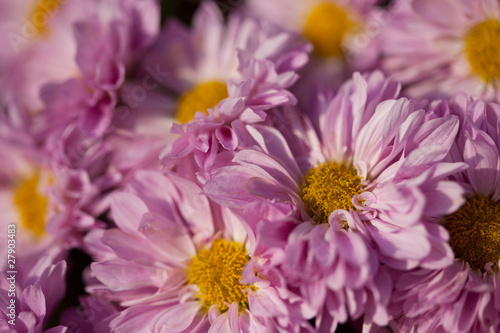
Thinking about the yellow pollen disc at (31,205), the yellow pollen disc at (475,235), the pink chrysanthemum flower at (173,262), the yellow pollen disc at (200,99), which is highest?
the yellow pollen disc at (475,235)

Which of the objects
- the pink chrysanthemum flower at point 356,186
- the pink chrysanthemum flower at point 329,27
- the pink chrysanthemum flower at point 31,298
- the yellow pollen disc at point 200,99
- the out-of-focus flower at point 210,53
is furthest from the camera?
the pink chrysanthemum flower at point 329,27

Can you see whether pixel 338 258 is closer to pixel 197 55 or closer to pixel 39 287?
pixel 39 287

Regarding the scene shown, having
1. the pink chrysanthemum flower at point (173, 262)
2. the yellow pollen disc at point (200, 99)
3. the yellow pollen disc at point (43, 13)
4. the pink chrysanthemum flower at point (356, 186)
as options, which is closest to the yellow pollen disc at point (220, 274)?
the pink chrysanthemum flower at point (173, 262)

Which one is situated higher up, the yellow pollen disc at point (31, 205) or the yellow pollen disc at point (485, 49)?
the yellow pollen disc at point (485, 49)

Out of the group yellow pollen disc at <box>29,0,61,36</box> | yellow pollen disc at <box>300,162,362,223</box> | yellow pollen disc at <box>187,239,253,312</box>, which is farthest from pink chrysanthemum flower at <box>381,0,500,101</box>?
yellow pollen disc at <box>29,0,61,36</box>

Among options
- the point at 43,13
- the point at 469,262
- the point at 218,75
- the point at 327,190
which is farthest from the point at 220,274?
the point at 43,13

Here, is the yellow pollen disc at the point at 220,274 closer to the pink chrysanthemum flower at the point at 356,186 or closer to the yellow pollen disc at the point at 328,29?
the pink chrysanthemum flower at the point at 356,186

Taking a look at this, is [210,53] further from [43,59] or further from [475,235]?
[475,235]

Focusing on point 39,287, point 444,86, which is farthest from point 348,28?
point 39,287

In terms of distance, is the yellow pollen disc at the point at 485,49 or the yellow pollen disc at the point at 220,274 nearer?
the yellow pollen disc at the point at 220,274
